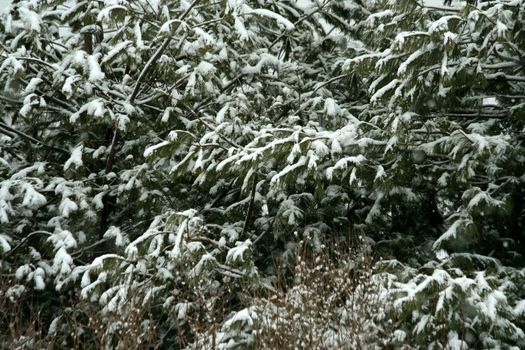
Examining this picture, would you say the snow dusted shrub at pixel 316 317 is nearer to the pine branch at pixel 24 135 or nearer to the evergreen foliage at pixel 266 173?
the evergreen foliage at pixel 266 173

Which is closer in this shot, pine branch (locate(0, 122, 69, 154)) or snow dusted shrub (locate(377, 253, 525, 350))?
snow dusted shrub (locate(377, 253, 525, 350))

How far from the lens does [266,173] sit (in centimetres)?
668

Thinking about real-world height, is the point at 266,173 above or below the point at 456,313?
below

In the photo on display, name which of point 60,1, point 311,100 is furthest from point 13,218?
point 311,100

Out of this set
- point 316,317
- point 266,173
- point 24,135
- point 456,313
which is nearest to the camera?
point 316,317

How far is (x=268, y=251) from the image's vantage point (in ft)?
23.9

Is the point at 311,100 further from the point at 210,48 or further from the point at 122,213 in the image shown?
the point at 122,213

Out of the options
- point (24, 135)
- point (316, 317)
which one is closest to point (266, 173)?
point (316, 317)

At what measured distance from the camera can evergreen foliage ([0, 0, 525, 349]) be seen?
4.80 meters

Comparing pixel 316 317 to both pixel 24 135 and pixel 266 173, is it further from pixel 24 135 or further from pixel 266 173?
pixel 24 135

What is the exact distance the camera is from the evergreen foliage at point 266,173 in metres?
4.80

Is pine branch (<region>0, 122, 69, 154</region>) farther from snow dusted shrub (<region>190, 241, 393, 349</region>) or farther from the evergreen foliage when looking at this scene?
snow dusted shrub (<region>190, 241, 393, 349</region>)

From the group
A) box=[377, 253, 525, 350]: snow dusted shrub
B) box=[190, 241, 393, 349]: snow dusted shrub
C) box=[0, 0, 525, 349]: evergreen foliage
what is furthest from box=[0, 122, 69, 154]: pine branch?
box=[377, 253, 525, 350]: snow dusted shrub

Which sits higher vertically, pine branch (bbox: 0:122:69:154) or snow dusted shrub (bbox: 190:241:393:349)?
snow dusted shrub (bbox: 190:241:393:349)
